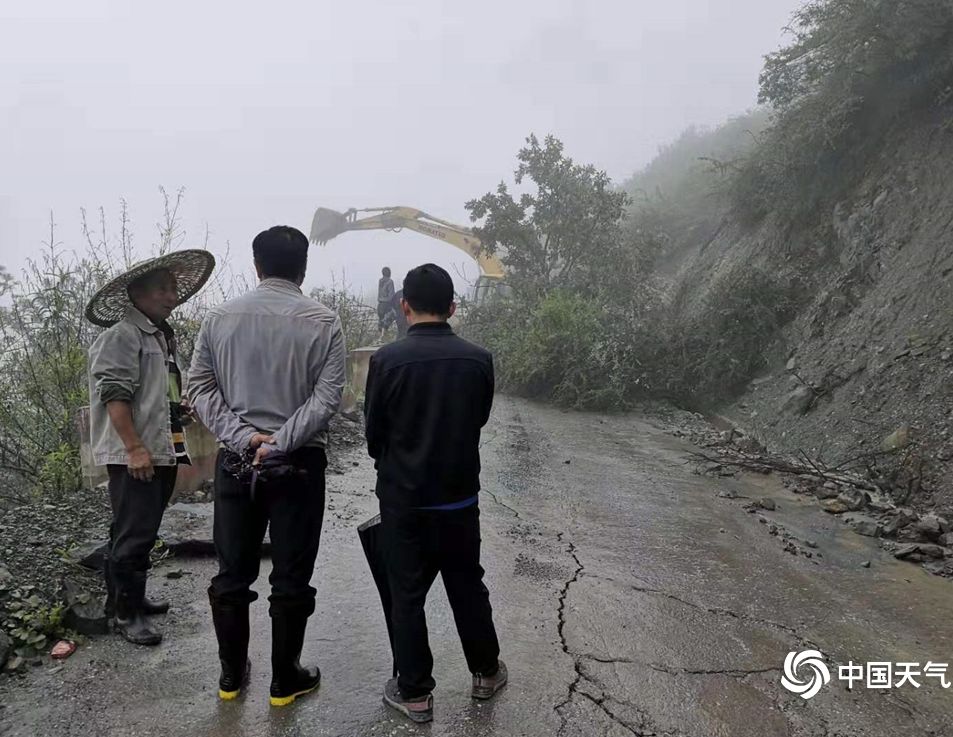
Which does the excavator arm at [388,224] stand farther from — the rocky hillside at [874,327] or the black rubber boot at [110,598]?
the black rubber boot at [110,598]

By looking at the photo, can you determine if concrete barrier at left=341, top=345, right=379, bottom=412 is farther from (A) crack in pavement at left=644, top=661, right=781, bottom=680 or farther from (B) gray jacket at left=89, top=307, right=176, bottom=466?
(A) crack in pavement at left=644, top=661, right=781, bottom=680

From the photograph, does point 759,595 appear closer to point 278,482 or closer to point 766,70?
point 278,482

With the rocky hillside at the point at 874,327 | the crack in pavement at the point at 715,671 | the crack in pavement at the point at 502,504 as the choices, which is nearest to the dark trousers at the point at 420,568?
the crack in pavement at the point at 715,671

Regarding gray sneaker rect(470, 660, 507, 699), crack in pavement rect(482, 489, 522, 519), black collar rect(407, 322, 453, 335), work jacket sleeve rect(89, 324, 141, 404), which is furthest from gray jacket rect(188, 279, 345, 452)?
crack in pavement rect(482, 489, 522, 519)

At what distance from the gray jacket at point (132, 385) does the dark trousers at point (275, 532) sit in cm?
71

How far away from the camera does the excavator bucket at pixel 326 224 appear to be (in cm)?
1795

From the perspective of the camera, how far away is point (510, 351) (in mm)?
11570

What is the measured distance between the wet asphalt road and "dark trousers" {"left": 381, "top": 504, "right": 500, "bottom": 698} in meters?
0.22

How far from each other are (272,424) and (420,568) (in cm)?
77

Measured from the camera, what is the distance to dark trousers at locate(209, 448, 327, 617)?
8.58 feet

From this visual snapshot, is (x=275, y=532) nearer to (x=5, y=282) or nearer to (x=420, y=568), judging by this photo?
(x=420, y=568)

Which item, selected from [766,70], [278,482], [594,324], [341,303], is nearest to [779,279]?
[594,324]

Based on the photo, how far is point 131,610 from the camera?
3.27 metres

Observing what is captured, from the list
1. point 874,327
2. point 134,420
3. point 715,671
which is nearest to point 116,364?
point 134,420
